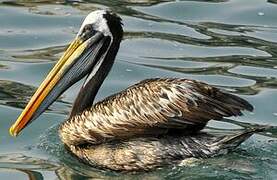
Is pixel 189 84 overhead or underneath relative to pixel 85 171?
overhead

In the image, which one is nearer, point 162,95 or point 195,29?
point 162,95

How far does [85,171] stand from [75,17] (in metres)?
4.07

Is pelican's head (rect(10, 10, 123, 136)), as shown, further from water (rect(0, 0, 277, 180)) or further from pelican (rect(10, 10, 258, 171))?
water (rect(0, 0, 277, 180))

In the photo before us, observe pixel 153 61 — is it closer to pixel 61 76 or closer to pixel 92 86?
pixel 92 86

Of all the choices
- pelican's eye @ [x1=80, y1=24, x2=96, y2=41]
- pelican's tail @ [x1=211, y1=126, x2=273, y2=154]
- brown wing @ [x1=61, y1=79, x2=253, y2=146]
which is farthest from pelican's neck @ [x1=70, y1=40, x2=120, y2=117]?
pelican's tail @ [x1=211, y1=126, x2=273, y2=154]

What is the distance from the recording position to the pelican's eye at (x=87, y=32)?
8203 millimetres

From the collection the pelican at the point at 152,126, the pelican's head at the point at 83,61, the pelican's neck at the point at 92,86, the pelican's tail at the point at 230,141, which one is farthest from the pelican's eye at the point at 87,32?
the pelican's tail at the point at 230,141

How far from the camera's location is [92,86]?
8320mm

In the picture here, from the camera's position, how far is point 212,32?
1135 cm

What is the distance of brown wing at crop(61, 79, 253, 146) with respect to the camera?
7.53 m

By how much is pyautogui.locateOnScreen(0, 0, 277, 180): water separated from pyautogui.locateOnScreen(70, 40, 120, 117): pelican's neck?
37 cm

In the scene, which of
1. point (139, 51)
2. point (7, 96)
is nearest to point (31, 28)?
point (139, 51)

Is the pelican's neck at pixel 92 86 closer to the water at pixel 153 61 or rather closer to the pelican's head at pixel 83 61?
the pelican's head at pixel 83 61

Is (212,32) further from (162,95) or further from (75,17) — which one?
(162,95)
